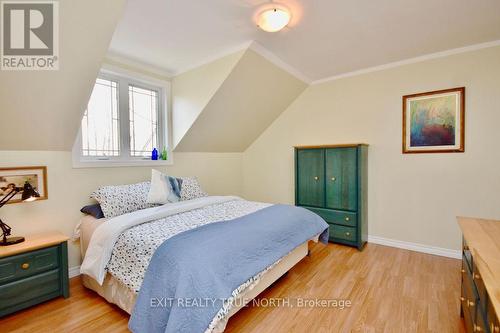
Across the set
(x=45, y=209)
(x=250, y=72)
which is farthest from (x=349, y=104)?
(x=45, y=209)

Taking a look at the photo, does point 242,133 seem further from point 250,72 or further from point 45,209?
point 45,209

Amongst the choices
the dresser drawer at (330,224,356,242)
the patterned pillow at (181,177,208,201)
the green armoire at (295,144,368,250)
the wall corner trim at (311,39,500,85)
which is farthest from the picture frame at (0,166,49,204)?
the wall corner trim at (311,39,500,85)

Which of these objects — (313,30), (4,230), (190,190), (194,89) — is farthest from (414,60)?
(4,230)

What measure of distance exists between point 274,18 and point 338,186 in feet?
7.33

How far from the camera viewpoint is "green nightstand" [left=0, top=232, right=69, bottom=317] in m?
1.84

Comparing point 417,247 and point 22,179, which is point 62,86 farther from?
point 417,247

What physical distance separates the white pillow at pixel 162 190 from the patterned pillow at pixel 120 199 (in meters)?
0.09

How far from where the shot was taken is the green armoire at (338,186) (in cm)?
315

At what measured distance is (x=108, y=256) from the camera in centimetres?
191

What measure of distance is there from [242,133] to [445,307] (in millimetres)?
3326

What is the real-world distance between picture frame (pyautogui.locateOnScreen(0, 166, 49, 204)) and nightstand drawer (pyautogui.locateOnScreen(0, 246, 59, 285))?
0.58 meters

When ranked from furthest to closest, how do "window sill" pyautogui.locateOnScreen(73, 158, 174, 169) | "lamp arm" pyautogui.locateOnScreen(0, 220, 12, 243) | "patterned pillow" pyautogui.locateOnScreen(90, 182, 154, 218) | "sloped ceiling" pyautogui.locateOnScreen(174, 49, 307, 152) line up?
1. "sloped ceiling" pyautogui.locateOnScreen(174, 49, 307, 152)
2. "window sill" pyautogui.locateOnScreen(73, 158, 174, 169)
3. "patterned pillow" pyautogui.locateOnScreen(90, 182, 154, 218)
4. "lamp arm" pyautogui.locateOnScreen(0, 220, 12, 243)

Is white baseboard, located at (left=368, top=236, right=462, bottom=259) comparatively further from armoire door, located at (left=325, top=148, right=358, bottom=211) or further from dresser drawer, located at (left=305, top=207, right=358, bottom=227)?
armoire door, located at (left=325, top=148, right=358, bottom=211)

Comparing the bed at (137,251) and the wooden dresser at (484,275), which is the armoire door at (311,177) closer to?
the bed at (137,251)
